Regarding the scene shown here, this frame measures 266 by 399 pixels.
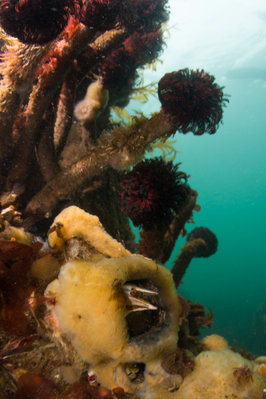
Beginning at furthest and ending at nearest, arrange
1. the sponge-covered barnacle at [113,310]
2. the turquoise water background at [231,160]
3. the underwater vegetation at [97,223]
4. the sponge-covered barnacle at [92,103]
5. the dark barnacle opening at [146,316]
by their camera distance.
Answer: the turquoise water background at [231,160] → the sponge-covered barnacle at [92,103] → the dark barnacle opening at [146,316] → the underwater vegetation at [97,223] → the sponge-covered barnacle at [113,310]

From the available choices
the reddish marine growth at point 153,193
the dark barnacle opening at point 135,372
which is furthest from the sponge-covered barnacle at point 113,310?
the reddish marine growth at point 153,193

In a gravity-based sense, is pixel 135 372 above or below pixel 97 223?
below

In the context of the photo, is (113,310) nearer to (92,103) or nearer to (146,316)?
(146,316)

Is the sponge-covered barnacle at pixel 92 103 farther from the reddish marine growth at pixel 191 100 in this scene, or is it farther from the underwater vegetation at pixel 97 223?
the reddish marine growth at pixel 191 100

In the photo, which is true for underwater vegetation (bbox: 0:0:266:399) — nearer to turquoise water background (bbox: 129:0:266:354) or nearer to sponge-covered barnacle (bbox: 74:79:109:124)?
sponge-covered barnacle (bbox: 74:79:109:124)

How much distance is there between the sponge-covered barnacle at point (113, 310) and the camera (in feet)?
5.85

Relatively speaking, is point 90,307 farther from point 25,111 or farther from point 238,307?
point 238,307

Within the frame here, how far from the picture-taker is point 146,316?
2203mm

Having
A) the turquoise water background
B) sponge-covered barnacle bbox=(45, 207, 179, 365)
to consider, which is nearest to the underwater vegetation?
sponge-covered barnacle bbox=(45, 207, 179, 365)

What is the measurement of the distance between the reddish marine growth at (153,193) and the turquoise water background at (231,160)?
218 cm

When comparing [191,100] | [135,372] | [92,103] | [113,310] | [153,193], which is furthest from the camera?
[92,103]

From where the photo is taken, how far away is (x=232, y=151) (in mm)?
164875

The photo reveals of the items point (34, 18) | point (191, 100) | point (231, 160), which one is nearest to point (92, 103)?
point (34, 18)

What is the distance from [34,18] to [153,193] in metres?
2.47
